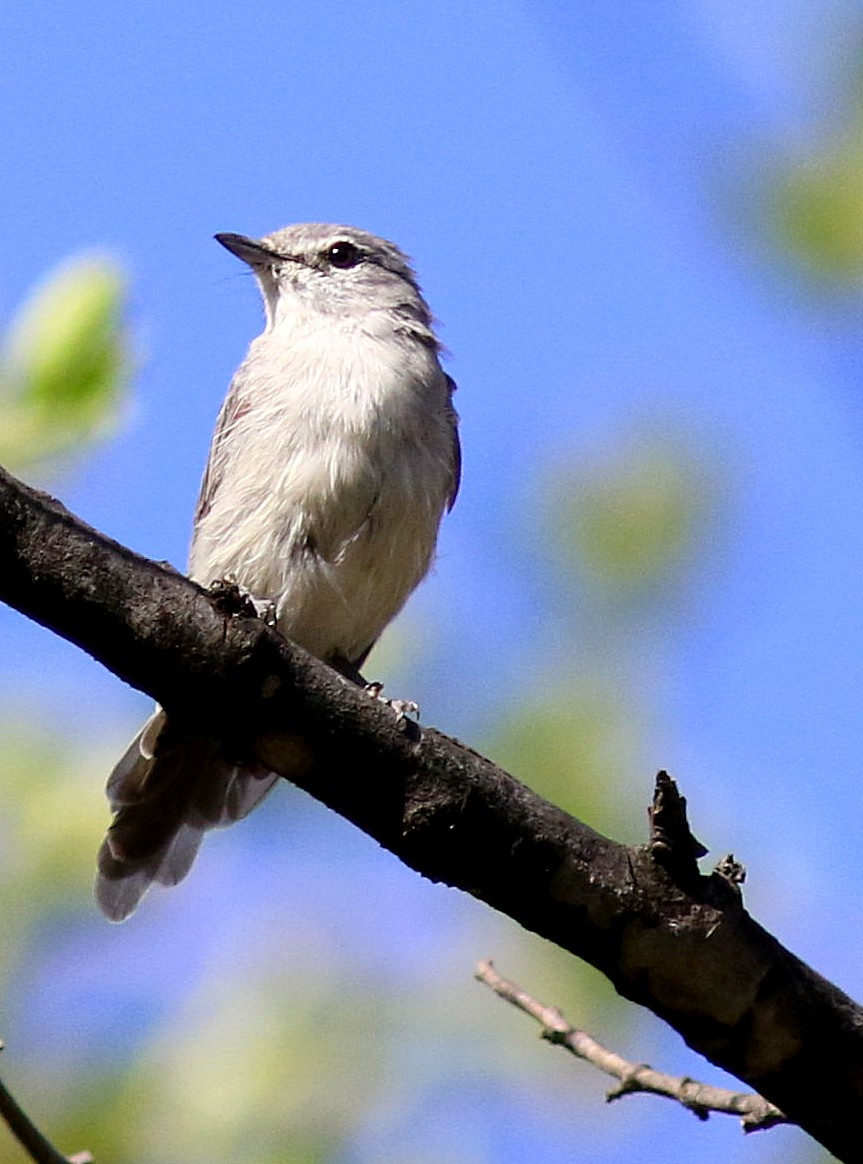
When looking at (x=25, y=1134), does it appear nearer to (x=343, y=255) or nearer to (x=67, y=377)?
(x=67, y=377)

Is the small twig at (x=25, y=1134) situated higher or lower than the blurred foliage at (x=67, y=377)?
lower

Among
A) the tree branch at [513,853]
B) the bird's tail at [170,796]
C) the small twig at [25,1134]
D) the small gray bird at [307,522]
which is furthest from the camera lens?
the small gray bird at [307,522]

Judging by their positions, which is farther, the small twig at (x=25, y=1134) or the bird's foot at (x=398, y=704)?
the bird's foot at (x=398, y=704)

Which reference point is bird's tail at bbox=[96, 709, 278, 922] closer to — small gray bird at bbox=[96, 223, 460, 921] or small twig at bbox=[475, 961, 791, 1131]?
small gray bird at bbox=[96, 223, 460, 921]

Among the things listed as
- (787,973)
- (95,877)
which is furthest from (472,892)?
(95,877)

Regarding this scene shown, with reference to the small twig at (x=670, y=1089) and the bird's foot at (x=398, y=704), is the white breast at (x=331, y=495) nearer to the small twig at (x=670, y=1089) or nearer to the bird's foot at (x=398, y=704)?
the bird's foot at (x=398, y=704)

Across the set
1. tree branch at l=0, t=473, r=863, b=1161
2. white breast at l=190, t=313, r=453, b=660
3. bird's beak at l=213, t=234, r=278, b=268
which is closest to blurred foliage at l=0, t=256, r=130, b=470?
tree branch at l=0, t=473, r=863, b=1161

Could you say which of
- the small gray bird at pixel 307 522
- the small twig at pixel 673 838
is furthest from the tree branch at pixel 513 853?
the small gray bird at pixel 307 522

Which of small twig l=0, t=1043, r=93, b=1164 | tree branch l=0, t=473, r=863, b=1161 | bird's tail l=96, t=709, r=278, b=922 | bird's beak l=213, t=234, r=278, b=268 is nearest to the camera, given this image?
small twig l=0, t=1043, r=93, b=1164
